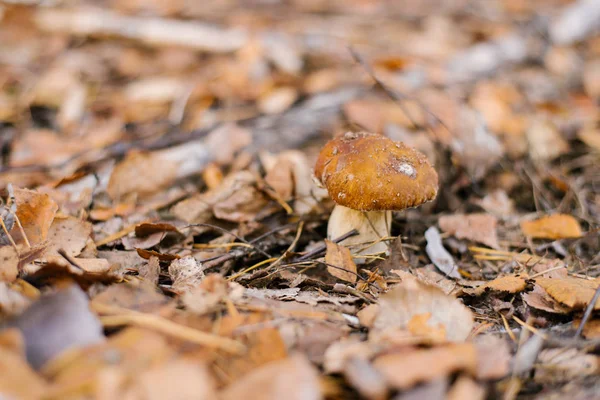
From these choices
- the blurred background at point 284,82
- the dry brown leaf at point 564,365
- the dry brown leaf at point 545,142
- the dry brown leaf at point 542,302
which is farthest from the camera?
the dry brown leaf at point 545,142

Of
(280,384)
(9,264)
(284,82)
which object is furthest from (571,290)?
(284,82)

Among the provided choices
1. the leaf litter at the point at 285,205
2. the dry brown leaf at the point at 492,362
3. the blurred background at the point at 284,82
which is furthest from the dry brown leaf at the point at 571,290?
the blurred background at the point at 284,82

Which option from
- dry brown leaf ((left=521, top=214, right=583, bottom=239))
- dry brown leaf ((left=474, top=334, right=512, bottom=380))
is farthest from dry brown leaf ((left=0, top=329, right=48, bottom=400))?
dry brown leaf ((left=521, top=214, right=583, bottom=239))

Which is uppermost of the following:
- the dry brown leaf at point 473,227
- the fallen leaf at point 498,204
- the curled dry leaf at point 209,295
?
the curled dry leaf at point 209,295

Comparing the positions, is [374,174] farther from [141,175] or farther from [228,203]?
[141,175]

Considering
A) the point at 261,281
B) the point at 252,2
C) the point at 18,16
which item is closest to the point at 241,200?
the point at 261,281

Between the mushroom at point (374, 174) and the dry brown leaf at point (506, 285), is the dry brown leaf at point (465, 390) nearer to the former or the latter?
the dry brown leaf at point (506, 285)

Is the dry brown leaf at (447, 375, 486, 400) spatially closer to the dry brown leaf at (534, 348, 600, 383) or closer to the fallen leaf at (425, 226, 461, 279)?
the dry brown leaf at (534, 348, 600, 383)
